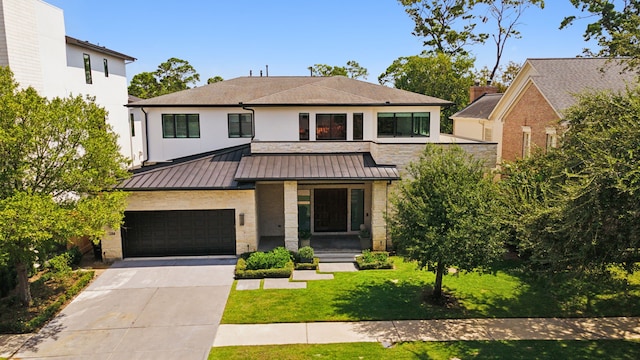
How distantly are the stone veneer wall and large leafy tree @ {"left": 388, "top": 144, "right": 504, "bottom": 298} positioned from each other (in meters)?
7.61

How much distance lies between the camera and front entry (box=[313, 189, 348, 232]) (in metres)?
23.4

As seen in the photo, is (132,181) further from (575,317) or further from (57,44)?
(575,317)

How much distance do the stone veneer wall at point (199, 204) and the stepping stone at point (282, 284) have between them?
10.4ft

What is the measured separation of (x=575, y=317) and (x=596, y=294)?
2474 millimetres

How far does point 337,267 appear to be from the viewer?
19.5 metres

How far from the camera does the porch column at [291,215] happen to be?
20.5 meters

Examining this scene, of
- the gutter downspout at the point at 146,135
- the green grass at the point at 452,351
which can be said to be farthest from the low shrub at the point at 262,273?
the gutter downspout at the point at 146,135

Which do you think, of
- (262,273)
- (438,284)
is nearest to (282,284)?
(262,273)

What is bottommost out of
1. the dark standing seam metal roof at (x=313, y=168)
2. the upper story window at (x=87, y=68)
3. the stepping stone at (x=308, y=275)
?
the stepping stone at (x=308, y=275)

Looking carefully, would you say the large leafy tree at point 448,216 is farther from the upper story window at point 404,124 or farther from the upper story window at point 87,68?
the upper story window at point 87,68

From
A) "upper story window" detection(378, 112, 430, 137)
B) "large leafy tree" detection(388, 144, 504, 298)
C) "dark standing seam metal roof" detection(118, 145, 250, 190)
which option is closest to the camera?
"large leafy tree" detection(388, 144, 504, 298)

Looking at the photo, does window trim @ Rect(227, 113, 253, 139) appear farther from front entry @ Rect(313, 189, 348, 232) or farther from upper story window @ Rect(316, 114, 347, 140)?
front entry @ Rect(313, 189, 348, 232)

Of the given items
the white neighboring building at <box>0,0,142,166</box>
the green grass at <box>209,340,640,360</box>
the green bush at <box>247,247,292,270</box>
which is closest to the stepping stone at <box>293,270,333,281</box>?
the green bush at <box>247,247,292,270</box>

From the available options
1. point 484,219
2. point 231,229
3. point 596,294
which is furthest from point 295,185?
point 596,294
